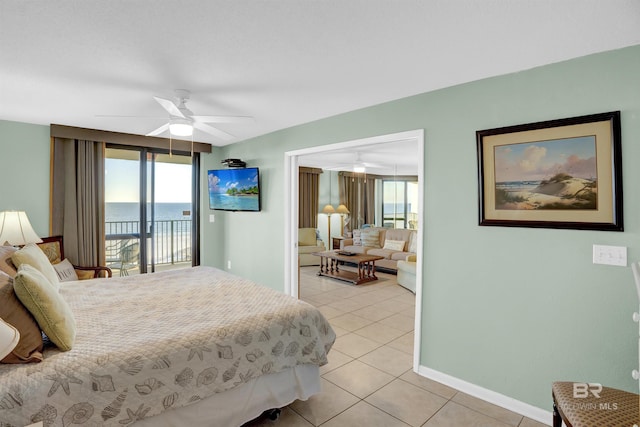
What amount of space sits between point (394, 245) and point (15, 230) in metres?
6.00

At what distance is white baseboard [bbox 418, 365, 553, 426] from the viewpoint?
2.30m

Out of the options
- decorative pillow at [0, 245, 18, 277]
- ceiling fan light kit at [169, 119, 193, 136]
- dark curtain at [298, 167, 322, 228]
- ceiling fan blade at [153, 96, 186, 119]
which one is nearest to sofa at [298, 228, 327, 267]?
dark curtain at [298, 167, 322, 228]

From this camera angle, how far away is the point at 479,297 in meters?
2.62

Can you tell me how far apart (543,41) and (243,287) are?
274 centimetres

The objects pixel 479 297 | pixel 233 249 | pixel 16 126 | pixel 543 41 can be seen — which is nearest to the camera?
pixel 543 41

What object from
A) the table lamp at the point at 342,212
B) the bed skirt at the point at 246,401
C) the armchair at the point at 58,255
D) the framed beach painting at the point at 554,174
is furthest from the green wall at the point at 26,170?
the table lamp at the point at 342,212

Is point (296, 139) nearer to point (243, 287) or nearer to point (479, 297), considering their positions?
point (243, 287)

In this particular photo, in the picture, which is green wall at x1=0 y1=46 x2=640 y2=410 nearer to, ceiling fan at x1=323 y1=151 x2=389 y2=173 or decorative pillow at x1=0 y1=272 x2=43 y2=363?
decorative pillow at x1=0 y1=272 x2=43 y2=363

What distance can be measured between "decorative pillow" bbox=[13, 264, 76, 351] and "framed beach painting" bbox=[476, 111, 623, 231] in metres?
2.73

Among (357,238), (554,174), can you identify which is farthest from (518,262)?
(357,238)

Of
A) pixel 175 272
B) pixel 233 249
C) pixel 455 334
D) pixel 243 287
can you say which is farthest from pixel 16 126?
pixel 455 334

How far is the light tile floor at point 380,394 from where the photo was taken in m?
2.29

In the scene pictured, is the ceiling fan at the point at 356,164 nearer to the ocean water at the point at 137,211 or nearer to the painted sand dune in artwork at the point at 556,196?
the ocean water at the point at 137,211

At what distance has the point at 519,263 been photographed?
242 centimetres
